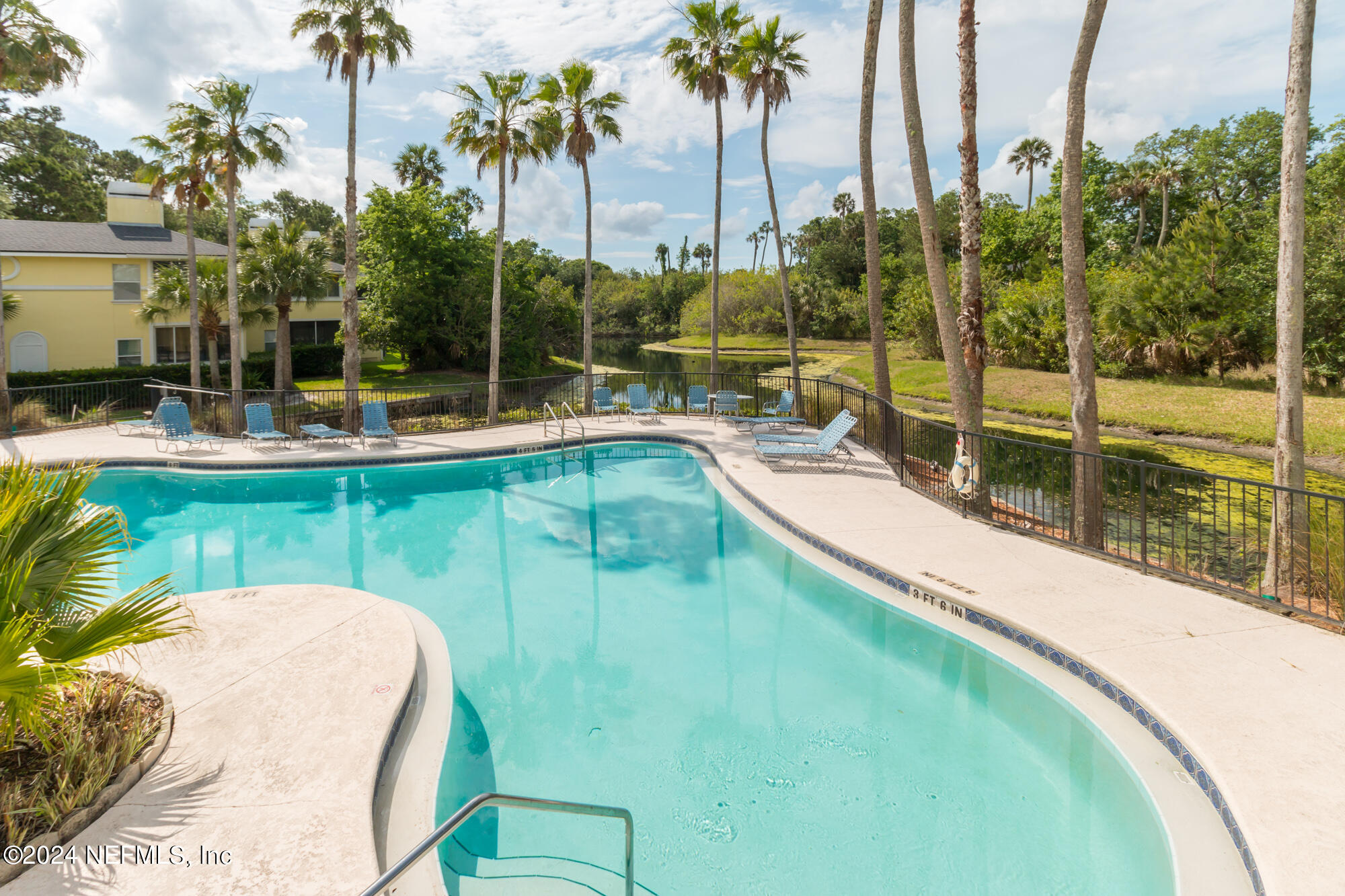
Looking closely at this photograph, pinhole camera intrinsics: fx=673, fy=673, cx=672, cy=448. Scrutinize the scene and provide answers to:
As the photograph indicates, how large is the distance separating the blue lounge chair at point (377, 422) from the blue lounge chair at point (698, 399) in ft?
24.1

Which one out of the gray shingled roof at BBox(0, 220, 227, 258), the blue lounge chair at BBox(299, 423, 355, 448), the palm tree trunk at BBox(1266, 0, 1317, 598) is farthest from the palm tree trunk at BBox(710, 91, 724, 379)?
the gray shingled roof at BBox(0, 220, 227, 258)

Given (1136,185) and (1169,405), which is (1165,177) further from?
(1169,405)

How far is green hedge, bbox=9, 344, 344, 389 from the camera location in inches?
776

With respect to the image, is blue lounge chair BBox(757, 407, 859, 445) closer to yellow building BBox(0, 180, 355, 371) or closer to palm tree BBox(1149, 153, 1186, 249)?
yellow building BBox(0, 180, 355, 371)

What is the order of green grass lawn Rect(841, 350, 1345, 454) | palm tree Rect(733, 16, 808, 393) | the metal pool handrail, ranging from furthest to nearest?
1. palm tree Rect(733, 16, 808, 393)
2. green grass lawn Rect(841, 350, 1345, 454)
3. the metal pool handrail

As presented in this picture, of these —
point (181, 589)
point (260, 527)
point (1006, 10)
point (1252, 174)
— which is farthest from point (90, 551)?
point (1252, 174)

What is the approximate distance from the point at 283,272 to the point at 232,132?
6137mm

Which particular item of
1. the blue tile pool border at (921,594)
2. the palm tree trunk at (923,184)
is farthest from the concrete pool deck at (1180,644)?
the palm tree trunk at (923,184)

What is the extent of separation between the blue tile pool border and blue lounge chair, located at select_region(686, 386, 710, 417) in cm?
342

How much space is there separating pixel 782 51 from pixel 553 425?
11478 mm

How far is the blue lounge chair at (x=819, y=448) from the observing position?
11.1 metres

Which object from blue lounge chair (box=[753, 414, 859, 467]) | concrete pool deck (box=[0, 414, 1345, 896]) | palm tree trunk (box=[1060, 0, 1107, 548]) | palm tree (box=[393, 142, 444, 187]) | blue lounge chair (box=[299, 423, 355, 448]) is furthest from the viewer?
palm tree (box=[393, 142, 444, 187])

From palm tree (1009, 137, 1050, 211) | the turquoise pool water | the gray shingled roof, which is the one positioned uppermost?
palm tree (1009, 137, 1050, 211)

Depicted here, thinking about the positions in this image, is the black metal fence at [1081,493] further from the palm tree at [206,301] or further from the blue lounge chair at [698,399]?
the palm tree at [206,301]
